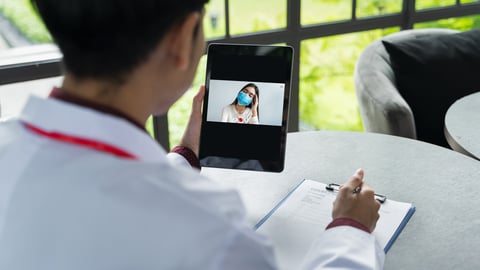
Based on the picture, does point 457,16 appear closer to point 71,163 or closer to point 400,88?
point 400,88

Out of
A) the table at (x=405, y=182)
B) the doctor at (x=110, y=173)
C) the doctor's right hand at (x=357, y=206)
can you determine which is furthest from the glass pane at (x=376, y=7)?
the doctor at (x=110, y=173)

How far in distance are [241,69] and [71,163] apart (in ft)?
2.46

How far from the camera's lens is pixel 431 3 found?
302 centimetres

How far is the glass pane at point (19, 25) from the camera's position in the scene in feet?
7.21

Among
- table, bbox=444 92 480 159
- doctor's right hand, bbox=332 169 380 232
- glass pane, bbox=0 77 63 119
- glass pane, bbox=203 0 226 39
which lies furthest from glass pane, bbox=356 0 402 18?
doctor's right hand, bbox=332 169 380 232

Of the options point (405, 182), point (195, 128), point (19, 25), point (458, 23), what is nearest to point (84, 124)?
point (195, 128)

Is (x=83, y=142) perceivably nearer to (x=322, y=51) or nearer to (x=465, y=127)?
(x=465, y=127)

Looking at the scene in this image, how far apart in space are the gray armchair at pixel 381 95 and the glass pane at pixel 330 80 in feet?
1.56

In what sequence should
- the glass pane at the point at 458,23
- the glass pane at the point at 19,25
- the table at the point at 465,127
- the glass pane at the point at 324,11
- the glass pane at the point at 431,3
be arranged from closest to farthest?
1. the table at the point at 465,127
2. the glass pane at the point at 19,25
3. the glass pane at the point at 324,11
4. the glass pane at the point at 431,3
5. the glass pane at the point at 458,23

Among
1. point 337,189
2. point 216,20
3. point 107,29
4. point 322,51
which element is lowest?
point 322,51

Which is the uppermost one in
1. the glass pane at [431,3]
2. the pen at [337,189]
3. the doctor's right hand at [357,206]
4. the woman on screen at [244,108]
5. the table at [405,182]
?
the woman on screen at [244,108]

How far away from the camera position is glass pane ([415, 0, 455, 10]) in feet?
9.76

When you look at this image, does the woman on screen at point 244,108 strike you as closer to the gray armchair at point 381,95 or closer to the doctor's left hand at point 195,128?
the doctor's left hand at point 195,128

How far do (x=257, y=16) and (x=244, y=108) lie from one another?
4.68 feet
